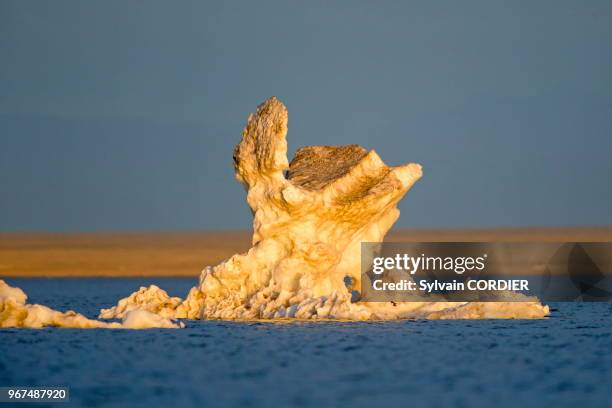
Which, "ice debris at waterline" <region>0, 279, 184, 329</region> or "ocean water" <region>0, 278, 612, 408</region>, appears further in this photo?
"ice debris at waterline" <region>0, 279, 184, 329</region>

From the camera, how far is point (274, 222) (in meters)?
41.5

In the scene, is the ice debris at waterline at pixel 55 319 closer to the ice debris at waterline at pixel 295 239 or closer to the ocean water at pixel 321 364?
the ocean water at pixel 321 364

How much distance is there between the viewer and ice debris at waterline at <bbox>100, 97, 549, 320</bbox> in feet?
134

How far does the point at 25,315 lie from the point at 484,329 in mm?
13324

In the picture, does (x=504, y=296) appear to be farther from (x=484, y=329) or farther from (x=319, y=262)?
(x=319, y=262)

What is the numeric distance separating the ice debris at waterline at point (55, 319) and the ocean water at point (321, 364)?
0.44 metres

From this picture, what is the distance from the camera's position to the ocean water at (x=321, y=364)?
27672mm

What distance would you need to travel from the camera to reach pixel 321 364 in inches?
1277

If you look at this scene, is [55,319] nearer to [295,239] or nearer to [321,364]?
[295,239]

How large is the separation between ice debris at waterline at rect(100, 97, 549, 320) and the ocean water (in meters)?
1.20

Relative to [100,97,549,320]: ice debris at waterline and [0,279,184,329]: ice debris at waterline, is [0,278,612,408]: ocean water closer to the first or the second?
[0,279,184,329]: ice debris at waterline

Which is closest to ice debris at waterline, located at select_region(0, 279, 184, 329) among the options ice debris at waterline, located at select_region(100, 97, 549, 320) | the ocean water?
the ocean water

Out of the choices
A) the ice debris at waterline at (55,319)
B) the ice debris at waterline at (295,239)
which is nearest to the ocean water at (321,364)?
the ice debris at waterline at (55,319)

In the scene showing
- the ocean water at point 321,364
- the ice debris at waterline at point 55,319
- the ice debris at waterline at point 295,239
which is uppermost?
the ice debris at waterline at point 295,239
